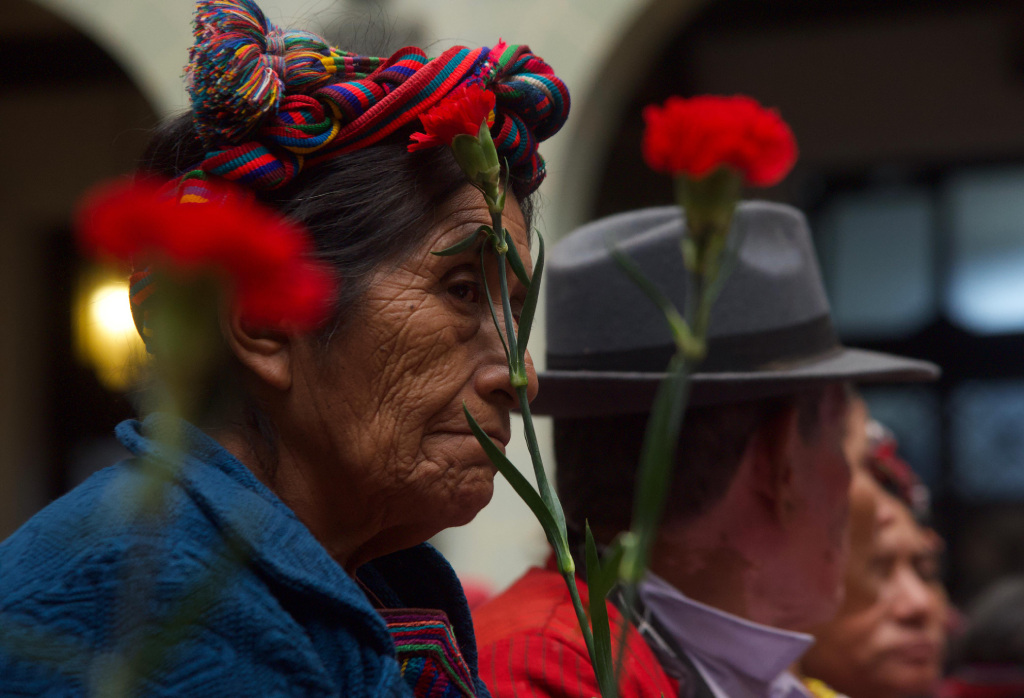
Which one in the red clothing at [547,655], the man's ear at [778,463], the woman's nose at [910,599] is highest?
the man's ear at [778,463]

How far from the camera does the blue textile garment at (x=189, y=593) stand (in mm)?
864

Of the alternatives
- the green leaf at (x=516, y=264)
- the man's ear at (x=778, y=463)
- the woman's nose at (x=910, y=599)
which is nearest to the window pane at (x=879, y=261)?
the woman's nose at (x=910, y=599)

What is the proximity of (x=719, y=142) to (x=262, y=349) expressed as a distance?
2.16ft

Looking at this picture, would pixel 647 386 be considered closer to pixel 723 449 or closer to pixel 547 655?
pixel 723 449

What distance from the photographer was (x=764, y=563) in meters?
1.86

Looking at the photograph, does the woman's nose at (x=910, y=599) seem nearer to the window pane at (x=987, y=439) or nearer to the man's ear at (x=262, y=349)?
the man's ear at (x=262, y=349)

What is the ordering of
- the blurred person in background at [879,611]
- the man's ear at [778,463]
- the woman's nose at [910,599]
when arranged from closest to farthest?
the man's ear at [778,463], the blurred person in background at [879,611], the woman's nose at [910,599]

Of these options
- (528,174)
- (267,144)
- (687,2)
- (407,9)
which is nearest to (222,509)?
(267,144)

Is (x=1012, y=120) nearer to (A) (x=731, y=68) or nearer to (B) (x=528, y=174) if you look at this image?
(A) (x=731, y=68)

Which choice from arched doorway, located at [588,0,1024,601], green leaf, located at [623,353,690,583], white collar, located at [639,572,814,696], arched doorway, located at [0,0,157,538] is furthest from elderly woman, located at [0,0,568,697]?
arched doorway, located at [0,0,157,538]

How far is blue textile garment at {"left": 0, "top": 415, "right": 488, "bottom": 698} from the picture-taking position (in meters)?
0.86

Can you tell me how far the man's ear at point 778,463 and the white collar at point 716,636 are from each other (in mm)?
201

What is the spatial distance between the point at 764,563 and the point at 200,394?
1.03 metres

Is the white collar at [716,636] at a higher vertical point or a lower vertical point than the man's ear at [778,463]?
lower
